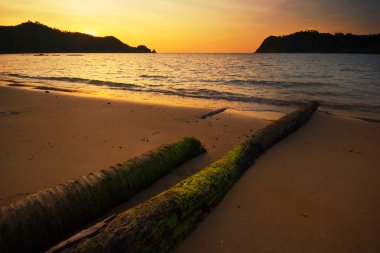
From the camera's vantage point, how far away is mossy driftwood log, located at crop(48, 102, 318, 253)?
215 centimetres

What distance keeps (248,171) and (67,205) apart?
333cm

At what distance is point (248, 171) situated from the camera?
4.97 metres

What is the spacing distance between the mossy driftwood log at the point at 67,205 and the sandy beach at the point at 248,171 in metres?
0.35

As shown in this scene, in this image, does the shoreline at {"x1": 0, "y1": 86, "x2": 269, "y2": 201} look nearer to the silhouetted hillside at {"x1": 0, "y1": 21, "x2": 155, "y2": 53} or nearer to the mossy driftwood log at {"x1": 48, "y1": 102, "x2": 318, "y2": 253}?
the mossy driftwood log at {"x1": 48, "y1": 102, "x2": 318, "y2": 253}

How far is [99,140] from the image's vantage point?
20.8 feet

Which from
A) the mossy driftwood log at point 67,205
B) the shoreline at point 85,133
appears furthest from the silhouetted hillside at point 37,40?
the mossy driftwood log at point 67,205

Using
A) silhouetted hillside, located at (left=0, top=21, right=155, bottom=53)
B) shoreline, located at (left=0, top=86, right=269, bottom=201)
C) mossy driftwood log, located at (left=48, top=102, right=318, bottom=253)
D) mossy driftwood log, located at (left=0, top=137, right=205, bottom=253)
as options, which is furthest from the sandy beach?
silhouetted hillside, located at (left=0, top=21, right=155, bottom=53)

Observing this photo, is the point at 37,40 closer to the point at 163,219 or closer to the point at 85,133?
the point at 85,133

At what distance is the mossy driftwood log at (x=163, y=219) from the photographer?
2146 mm

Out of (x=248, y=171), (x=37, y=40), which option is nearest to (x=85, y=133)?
(x=248, y=171)

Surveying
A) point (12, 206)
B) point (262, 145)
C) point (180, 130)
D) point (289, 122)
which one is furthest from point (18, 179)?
point (289, 122)

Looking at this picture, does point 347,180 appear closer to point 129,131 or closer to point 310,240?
point 310,240

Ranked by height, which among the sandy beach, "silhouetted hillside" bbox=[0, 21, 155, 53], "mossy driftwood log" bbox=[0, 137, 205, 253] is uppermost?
"silhouetted hillside" bbox=[0, 21, 155, 53]

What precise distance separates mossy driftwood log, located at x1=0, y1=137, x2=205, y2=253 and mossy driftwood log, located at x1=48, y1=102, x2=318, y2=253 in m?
0.75
